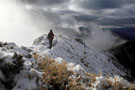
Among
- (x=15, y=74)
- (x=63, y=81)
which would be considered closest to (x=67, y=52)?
(x=63, y=81)

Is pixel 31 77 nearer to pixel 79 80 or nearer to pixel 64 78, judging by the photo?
pixel 64 78

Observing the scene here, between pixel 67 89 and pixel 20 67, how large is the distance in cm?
172

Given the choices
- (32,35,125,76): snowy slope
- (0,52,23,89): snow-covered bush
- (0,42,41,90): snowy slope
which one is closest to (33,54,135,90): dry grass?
(0,42,41,90): snowy slope

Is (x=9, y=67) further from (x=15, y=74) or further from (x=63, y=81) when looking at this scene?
(x=63, y=81)

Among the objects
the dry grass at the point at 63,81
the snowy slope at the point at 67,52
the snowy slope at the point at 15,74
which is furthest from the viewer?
the snowy slope at the point at 67,52

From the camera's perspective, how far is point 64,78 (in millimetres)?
5160

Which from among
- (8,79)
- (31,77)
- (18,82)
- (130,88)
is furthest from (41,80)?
(130,88)

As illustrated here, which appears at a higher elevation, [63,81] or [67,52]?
[63,81]

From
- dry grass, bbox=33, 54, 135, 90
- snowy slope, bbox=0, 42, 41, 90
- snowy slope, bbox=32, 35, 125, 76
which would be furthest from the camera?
snowy slope, bbox=32, 35, 125, 76

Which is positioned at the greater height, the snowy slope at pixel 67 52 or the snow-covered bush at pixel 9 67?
the snow-covered bush at pixel 9 67

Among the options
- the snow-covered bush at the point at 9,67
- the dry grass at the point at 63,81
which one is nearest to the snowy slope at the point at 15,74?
the snow-covered bush at the point at 9,67

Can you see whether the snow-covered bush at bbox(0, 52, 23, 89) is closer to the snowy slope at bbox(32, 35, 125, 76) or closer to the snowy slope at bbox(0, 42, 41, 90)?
the snowy slope at bbox(0, 42, 41, 90)

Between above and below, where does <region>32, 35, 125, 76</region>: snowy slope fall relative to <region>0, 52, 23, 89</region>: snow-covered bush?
below

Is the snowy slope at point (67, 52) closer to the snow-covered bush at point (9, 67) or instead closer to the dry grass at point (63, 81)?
the dry grass at point (63, 81)
